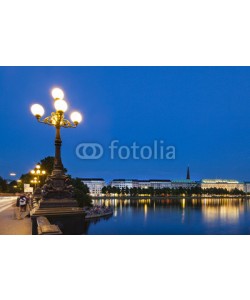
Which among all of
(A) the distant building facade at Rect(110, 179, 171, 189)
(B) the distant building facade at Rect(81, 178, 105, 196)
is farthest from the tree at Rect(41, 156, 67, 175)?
(A) the distant building facade at Rect(110, 179, 171, 189)

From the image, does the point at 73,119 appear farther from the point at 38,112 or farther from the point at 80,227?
the point at 80,227

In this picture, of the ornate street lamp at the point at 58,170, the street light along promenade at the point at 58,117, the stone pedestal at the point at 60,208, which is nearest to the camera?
the stone pedestal at the point at 60,208

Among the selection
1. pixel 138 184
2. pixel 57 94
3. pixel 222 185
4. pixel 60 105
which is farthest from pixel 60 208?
pixel 222 185

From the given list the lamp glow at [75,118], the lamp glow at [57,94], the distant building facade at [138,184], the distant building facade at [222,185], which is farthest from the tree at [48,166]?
the distant building facade at [222,185]

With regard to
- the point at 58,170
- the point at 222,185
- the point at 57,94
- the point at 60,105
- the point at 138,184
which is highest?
the point at 57,94

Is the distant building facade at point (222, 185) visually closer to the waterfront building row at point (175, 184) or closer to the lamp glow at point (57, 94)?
the waterfront building row at point (175, 184)

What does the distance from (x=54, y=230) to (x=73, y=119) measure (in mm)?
4533

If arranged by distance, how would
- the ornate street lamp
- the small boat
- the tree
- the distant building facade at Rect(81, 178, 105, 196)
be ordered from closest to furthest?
the ornate street lamp, the tree, the small boat, the distant building facade at Rect(81, 178, 105, 196)

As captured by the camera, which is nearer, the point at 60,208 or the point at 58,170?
the point at 60,208

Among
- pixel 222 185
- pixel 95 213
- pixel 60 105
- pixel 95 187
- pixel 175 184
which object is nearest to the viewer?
pixel 60 105

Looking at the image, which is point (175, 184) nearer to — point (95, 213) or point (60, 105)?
point (95, 213)

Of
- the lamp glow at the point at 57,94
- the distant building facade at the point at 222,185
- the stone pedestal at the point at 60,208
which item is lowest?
the distant building facade at the point at 222,185

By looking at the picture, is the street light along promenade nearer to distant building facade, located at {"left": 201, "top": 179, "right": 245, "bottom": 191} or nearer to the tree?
the tree

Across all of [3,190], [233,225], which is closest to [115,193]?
[3,190]
